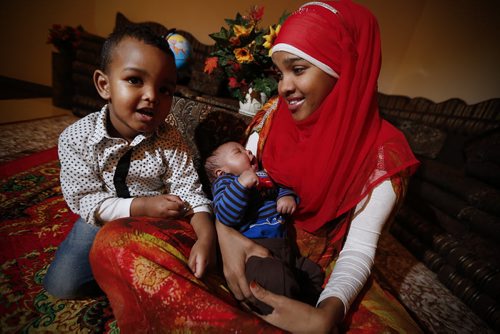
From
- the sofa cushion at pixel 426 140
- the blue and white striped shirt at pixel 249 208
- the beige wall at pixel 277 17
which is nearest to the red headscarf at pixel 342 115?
the blue and white striped shirt at pixel 249 208

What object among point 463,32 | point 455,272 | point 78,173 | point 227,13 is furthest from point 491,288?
point 227,13

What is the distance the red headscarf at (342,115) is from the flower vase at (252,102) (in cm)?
57

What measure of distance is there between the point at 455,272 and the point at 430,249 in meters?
0.24

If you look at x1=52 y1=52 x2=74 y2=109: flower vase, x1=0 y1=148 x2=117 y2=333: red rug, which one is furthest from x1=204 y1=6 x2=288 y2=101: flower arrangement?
x1=52 y1=52 x2=74 y2=109: flower vase

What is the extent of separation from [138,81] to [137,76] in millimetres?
17

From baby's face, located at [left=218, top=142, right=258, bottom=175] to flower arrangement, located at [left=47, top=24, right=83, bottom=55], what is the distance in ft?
12.1

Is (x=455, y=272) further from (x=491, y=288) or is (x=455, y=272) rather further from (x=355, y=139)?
(x=355, y=139)

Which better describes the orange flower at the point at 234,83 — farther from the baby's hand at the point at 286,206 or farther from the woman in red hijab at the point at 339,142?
the baby's hand at the point at 286,206

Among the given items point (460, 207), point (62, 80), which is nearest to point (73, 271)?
point (460, 207)

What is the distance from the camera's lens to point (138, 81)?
788 millimetres

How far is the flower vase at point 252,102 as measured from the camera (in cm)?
150

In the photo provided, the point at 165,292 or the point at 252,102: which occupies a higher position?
the point at 252,102

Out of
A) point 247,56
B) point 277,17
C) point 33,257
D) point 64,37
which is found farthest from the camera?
point 277,17

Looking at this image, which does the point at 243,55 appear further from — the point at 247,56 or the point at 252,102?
the point at 252,102
